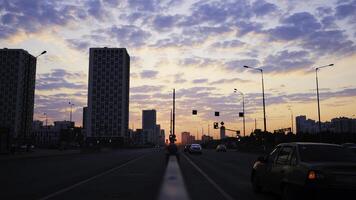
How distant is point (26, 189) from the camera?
50.9ft

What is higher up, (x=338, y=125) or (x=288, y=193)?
(x=338, y=125)

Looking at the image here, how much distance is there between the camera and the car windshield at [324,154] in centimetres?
1042

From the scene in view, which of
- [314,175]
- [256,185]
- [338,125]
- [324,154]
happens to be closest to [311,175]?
[314,175]

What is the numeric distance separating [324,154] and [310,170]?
122cm

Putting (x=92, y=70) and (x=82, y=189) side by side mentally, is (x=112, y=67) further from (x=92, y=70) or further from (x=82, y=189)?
(x=82, y=189)

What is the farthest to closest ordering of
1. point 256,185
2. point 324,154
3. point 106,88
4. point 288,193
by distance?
point 106,88 → point 256,185 → point 324,154 → point 288,193

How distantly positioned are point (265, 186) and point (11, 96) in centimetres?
11917

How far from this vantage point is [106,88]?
164875 mm

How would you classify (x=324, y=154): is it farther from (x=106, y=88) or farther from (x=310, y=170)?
(x=106, y=88)

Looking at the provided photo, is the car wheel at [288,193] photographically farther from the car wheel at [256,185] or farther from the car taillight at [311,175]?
the car wheel at [256,185]

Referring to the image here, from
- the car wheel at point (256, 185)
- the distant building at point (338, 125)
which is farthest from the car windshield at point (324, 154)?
the distant building at point (338, 125)

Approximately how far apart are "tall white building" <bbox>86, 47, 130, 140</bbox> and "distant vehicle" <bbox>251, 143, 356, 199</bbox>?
154 metres

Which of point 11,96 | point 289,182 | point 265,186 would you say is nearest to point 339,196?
point 289,182

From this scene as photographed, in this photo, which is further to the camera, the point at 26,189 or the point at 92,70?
the point at 92,70
